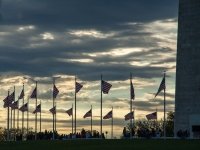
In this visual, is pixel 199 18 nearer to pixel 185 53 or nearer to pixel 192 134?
pixel 185 53

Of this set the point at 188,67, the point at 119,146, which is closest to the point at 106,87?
the point at 188,67

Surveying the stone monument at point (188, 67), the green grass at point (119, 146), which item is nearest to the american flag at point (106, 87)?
the green grass at point (119, 146)

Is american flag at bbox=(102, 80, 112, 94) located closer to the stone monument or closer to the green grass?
the green grass

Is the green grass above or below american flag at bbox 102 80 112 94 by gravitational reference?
below

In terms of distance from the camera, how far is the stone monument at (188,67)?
94.9 meters

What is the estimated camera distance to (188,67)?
95125mm

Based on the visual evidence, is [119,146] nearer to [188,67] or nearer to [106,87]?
[106,87]

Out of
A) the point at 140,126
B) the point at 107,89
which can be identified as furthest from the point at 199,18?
the point at 140,126

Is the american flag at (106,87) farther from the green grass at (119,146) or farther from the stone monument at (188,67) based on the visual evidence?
the stone monument at (188,67)

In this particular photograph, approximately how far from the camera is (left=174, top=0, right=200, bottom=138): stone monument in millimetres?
94875

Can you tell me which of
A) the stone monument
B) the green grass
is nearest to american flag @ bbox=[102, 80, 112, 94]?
the green grass

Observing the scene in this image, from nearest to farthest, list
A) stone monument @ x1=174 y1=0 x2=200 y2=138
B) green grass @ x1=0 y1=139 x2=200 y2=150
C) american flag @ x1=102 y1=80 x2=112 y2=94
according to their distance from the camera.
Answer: green grass @ x1=0 y1=139 x2=200 y2=150 < american flag @ x1=102 y1=80 x2=112 y2=94 < stone monument @ x1=174 y1=0 x2=200 y2=138

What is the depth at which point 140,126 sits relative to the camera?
169000mm

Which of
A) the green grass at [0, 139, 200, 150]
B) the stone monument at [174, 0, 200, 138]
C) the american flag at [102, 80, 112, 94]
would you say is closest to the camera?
the green grass at [0, 139, 200, 150]
